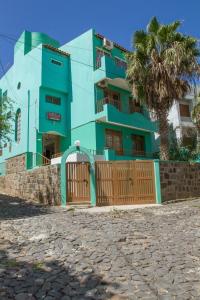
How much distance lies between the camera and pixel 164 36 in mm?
17688

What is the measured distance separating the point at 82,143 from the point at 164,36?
9.24 m

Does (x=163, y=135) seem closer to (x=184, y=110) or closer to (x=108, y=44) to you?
(x=108, y=44)

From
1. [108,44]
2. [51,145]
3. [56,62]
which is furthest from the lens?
[51,145]

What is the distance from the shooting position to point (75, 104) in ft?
76.2

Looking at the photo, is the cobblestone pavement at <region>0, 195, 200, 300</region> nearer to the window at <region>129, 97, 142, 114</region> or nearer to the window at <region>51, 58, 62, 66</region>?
the window at <region>129, 97, 142, 114</region>

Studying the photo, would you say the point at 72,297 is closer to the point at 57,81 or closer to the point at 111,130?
the point at 111,130

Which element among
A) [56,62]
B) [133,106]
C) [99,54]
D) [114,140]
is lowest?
[114,140]

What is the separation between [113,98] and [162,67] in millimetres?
7277

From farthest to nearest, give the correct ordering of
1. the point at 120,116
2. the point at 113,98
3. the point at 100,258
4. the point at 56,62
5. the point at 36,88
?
the point at 113,98, the point at 56,62, the point at 36,88, the point at 120,116, the point at 100,258

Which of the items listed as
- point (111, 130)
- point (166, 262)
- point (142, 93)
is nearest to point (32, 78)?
point (111, 130)

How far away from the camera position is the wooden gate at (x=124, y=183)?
14.4 metres

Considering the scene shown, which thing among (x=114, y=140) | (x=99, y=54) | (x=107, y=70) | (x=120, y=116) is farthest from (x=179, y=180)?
(x=99, y=54)

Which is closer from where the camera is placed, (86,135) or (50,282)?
(50,282)

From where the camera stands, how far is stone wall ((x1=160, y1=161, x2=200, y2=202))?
49.8 feet
